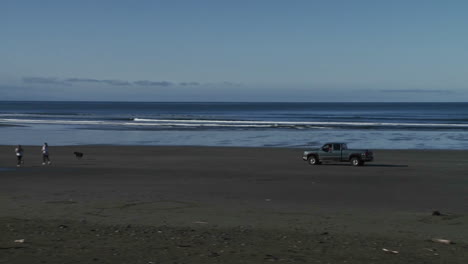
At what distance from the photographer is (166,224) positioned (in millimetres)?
14656

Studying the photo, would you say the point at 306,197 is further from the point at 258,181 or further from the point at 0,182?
the point at 0,182

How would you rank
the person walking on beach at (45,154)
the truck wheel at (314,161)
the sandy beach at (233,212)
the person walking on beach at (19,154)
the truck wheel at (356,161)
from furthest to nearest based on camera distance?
the truck wheel at (314,161) < the person walking on beach at (45,154) < the truck wheel at (356,161) < the person walking on beach at (19,154) < the sandy beach at (233,212)

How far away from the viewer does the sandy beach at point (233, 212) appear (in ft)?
36.7

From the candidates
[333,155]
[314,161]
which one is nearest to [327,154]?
[333,155]

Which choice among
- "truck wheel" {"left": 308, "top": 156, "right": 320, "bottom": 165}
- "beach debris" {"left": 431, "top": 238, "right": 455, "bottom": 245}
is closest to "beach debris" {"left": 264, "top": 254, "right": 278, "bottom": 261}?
"beach debris" {"left": 431, "top": 238, "right": 455, "bottom": 245}

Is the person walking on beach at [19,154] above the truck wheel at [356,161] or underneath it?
above

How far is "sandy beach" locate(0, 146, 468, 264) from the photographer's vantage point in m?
11.2

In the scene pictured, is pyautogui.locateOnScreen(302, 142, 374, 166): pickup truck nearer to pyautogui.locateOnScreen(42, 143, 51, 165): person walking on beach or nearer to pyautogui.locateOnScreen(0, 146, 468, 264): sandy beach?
pyautogui.locateOnScreen(0, 146, 468, 264): sandy beach

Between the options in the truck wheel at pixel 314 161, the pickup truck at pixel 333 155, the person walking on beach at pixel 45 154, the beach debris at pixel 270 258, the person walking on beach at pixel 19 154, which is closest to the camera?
the beach debris at pixel 270 258

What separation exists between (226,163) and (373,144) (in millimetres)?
20251

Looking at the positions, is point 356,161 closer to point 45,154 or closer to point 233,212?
point 45,154

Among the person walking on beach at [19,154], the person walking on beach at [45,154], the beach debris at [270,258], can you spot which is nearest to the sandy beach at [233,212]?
the beach debris at [270,258]

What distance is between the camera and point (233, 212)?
16.9 metres

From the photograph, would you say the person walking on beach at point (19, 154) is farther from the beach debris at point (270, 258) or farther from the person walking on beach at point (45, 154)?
the beach debris at point (270, 258)
